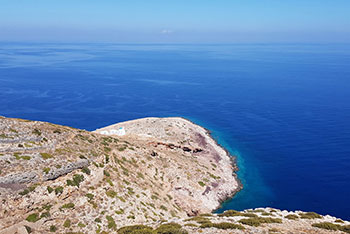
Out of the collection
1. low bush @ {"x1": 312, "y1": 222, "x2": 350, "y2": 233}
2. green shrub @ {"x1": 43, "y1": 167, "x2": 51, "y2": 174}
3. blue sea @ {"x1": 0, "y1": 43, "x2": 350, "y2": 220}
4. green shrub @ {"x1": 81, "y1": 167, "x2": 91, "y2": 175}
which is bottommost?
blue sea @ {"x1": 0, "y1": 43, "x2": 350, "y2": 220}

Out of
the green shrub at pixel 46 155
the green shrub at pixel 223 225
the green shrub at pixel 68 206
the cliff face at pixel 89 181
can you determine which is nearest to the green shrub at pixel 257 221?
the green shrub at pixel 223 225

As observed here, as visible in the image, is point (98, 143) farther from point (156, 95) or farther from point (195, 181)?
point (156, 95)

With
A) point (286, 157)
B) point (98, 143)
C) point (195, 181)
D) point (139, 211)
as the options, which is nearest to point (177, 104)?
point (286, 157)

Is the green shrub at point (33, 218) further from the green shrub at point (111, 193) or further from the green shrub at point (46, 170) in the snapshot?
the green shrub at point (111, 193)

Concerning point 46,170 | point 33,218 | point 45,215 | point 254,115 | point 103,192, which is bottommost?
point 254,115

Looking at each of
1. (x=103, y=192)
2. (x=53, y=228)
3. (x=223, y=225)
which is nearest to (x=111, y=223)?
(x=103, y=192)

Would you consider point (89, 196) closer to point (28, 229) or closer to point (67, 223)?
point (67, 223)

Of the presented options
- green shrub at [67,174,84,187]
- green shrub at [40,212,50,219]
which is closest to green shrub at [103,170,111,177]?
green shrub at [67,174,84,187]

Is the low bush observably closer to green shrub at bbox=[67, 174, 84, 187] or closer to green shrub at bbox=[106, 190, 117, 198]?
green shrub at bbox=[106, 190, 117, 198]
